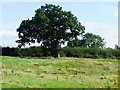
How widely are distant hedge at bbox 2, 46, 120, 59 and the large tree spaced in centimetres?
197

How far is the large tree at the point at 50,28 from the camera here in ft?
196

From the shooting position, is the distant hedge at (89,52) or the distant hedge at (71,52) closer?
the distant hedge at (71,52)

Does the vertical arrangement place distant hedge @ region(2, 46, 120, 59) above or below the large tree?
below

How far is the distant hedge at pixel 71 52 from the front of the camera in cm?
5572

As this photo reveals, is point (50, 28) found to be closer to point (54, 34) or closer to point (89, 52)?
point (54, 34)

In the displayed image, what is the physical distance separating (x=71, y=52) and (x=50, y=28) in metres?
6.24

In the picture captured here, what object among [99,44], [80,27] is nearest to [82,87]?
[80,27]

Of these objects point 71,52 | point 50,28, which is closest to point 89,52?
point 71,52

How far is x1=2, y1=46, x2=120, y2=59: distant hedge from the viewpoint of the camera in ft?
183

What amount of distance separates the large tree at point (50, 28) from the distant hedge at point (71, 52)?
197cm

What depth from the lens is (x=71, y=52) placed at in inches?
2229

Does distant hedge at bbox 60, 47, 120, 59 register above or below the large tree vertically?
below

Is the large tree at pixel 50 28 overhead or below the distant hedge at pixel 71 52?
overhead

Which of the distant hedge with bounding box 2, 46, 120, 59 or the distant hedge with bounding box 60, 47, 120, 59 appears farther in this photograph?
the distant hedge with bounding box 60, 47, 120, 59
